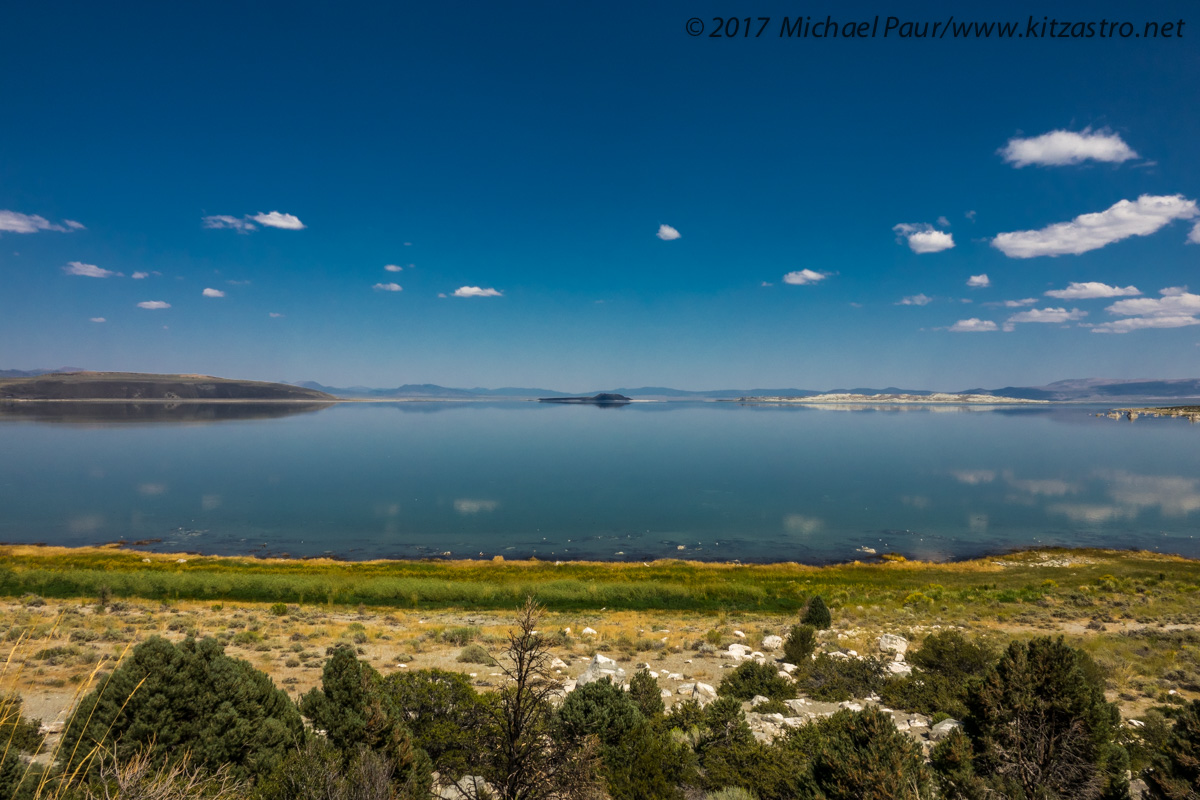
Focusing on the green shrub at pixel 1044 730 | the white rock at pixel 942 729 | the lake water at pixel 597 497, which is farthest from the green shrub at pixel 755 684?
the lake water at pixel 597 497

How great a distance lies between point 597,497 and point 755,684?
4429 cm

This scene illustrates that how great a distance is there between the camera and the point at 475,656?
15.0m

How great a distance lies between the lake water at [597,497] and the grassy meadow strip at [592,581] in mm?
4645

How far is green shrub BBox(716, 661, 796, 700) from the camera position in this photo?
482 inches

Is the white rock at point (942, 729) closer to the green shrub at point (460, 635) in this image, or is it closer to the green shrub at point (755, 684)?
the green shrub at point (755, 684)

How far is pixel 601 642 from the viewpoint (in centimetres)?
1722

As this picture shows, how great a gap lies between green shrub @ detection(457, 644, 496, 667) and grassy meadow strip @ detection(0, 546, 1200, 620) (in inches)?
306

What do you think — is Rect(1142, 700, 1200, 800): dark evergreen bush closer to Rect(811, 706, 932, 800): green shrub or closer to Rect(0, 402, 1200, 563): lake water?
Rect(811, 706, 932, 800): green shrub

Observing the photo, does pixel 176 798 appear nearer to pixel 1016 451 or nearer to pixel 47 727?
pixel 47 727

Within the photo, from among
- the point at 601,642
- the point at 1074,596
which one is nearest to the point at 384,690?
the point at 601,642

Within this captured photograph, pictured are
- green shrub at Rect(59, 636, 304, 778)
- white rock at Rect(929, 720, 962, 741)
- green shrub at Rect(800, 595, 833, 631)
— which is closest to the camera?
green shrub at Rect(59, 636, 304, 778)

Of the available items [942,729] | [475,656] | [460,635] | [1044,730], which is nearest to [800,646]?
[942,729]

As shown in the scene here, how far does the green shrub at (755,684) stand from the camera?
482 inches

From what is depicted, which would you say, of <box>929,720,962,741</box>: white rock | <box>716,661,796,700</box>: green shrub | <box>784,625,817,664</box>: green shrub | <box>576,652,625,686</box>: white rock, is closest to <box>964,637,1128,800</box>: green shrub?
<box>929,720,962,741</box>: white rock
